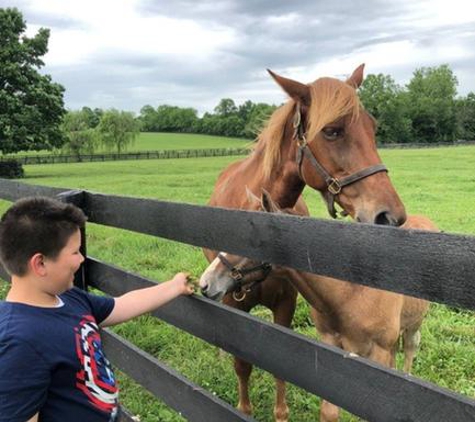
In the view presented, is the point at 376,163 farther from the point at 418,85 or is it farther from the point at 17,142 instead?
the point at 418,85

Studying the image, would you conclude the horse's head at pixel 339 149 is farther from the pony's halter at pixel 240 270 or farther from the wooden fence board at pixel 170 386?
the wooden fence board at pixel 170 386

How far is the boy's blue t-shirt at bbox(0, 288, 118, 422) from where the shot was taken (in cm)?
179

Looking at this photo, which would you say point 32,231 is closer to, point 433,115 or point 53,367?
point 53,367

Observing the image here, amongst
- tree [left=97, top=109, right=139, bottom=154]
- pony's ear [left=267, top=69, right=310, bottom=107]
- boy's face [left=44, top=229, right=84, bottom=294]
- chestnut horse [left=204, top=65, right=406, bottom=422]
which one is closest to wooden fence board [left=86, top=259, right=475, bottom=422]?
boy's face [left=44, top=229, right=84, bottom=294]

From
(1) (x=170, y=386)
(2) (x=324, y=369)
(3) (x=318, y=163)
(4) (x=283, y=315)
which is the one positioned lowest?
(4) (x=283, y=315)

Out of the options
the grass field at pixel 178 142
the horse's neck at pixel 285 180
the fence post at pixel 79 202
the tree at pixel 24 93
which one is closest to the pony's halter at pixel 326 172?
the horse's neck at pixel 285 180

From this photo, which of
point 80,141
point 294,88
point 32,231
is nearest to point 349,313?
point 294,88

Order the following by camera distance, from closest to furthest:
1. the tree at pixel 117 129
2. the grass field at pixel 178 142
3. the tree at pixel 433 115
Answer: the tree at pixel 117 129
the grass field at pixel 178 142
the tree at pixel 433 115

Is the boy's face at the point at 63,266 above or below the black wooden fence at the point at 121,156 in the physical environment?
above

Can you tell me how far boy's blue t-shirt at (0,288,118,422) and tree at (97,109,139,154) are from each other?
211ft

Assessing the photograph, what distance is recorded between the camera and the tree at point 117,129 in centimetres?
6475

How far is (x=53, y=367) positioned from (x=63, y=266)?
1.16 feet

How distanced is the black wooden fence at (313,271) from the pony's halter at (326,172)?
1278 mm

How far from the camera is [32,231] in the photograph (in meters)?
1.92
